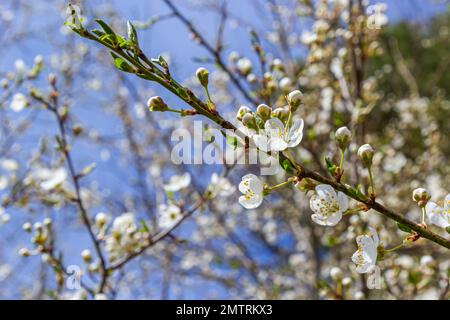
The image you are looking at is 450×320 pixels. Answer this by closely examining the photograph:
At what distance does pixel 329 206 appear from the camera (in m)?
0.99

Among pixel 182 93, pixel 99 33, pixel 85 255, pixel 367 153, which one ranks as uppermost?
pixel 99 33

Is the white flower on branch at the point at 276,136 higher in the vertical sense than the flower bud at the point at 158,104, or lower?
lower

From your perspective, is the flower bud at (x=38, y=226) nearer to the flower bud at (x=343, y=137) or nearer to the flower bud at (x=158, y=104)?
the flower bud at (x=158, y=104)

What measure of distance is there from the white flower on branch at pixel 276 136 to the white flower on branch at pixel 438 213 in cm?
35

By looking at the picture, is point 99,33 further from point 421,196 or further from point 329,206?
point 421,196

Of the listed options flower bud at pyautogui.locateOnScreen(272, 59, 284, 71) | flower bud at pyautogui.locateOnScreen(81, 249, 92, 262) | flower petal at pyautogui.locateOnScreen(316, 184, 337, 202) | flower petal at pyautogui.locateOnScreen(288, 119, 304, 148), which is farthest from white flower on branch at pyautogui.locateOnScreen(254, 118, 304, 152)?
flower bud at pyautogui.locateOnScreen(81, 249, 92, 262)

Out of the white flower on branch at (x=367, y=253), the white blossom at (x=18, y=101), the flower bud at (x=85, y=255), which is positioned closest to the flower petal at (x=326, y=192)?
the white flower on branch at (x=367, y=253)

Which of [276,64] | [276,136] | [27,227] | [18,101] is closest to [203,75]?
[276,136]

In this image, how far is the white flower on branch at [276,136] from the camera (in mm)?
866

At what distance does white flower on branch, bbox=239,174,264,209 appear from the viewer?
987 millimetres

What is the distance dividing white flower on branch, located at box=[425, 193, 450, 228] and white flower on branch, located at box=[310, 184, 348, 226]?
0.21 meters

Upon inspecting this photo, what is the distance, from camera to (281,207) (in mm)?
4656

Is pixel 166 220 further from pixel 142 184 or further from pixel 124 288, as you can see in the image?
pixel 124 288

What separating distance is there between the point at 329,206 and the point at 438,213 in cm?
26
